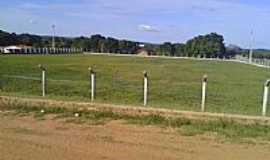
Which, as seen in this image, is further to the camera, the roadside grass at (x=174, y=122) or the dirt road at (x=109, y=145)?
the roadside grass at (x=174, y=122)

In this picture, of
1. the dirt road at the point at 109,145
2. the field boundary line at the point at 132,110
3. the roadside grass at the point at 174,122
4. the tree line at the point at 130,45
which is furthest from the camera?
the tree line at the point at 130,45

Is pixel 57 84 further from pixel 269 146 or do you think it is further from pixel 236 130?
pixel 269 146

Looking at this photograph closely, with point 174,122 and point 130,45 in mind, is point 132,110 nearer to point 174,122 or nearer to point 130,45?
point 174,122

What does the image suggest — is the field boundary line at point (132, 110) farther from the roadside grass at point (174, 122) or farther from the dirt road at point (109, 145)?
the dirt road at point (109, 145)

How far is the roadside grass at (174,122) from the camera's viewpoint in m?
10.2

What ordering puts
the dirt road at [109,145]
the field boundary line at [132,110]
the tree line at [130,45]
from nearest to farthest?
1. the dirt road at [109,145]
2. the field boundary line at [132,110]
3. the tree line at [130,45]

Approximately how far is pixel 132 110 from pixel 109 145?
15.0 ft

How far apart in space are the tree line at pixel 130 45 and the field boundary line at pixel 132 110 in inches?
4671

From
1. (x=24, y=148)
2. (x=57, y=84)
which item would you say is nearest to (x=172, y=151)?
(x=24, y=148)

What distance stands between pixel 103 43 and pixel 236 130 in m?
137

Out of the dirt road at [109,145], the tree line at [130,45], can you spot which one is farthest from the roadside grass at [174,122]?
the tree line at [130,45]

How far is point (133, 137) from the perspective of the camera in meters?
9.73

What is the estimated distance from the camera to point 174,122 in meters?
11.5

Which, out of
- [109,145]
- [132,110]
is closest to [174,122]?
[132,110]
